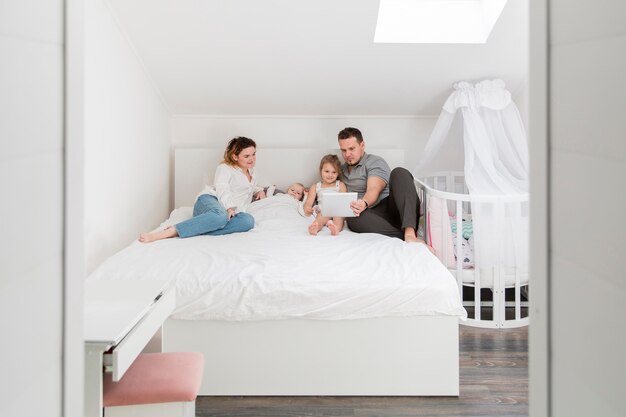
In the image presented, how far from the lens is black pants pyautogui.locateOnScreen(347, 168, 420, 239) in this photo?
11.2 feet

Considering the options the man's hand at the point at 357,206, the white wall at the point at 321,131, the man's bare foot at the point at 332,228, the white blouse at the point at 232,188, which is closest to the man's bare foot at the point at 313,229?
the man's bare foot at the point at 332,228

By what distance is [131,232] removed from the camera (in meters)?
3.59

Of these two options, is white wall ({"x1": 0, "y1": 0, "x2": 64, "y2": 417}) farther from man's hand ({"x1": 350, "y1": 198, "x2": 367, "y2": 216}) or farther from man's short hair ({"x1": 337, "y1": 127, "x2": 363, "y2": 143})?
man's short hair ({"x1": 337, "y1": 127, "x2": 363, "y2": 143})

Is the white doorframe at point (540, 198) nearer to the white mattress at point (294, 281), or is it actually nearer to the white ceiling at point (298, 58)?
the white mattress at point (294, 281)

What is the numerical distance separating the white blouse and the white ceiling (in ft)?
2.02

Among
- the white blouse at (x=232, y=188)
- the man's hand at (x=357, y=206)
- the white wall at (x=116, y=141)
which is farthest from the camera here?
the white blouse at (x=232, y=188)

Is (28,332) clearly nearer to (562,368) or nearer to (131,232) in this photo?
(562,368)

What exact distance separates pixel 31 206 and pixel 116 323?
2.32 feet

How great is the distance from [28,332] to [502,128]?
11.1 ft

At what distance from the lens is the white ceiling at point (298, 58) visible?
3.26 meters

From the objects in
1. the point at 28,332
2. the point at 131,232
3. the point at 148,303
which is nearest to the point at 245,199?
the point at 131,232

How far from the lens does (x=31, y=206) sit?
0.82m

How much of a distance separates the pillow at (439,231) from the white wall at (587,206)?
8.26 feet

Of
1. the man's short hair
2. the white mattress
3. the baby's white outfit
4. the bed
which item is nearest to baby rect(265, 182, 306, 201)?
the baby's white outfit
